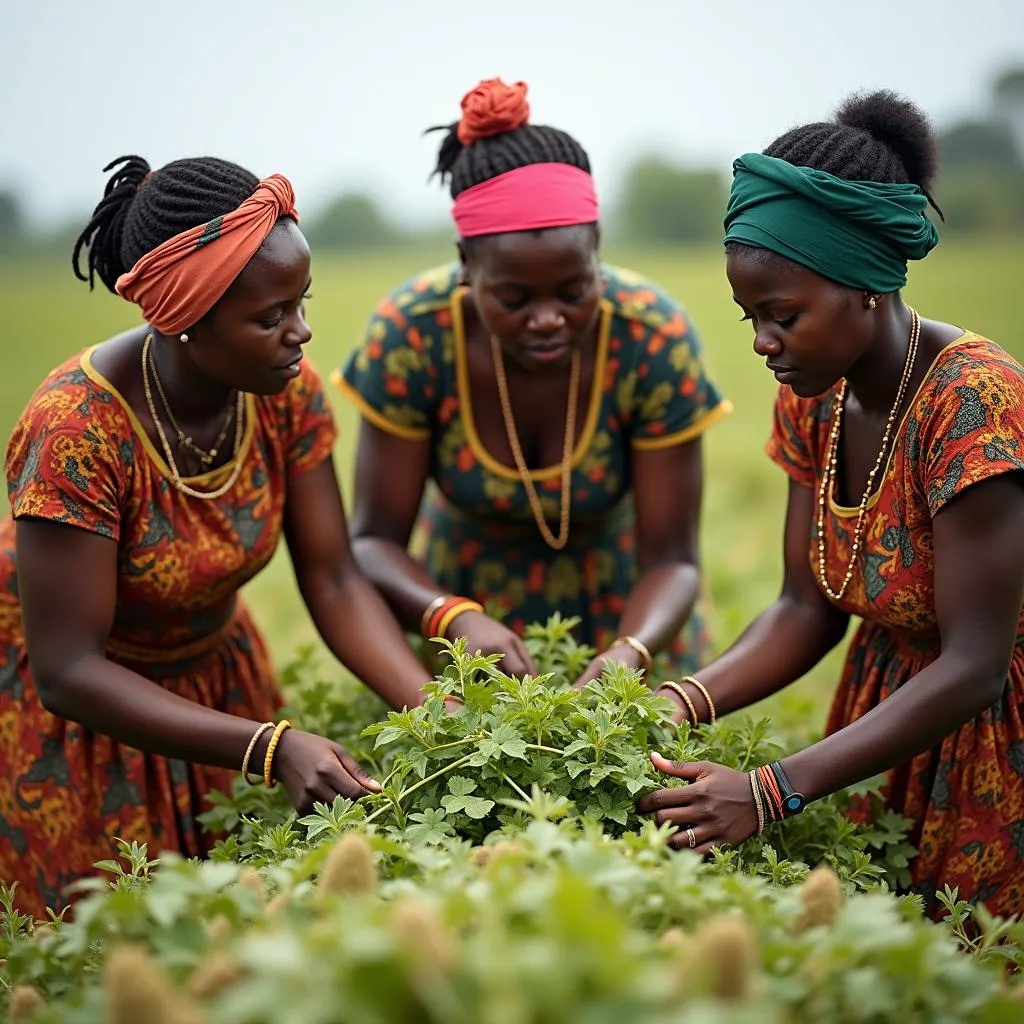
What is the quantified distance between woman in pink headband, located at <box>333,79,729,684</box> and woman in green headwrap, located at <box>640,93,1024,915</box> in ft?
2.58

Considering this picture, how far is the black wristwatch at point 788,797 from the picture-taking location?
9.46 feet

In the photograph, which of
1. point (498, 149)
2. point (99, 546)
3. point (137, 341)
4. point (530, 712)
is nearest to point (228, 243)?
point (137, 341)

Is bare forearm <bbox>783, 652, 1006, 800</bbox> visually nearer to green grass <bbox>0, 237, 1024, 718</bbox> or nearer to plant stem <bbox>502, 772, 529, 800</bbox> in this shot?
plant stem <bbox>502, 772, 529, 800</bbox>

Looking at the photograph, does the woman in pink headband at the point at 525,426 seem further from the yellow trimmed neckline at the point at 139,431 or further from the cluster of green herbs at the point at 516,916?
the cluster of green herbs at the point at 516,916

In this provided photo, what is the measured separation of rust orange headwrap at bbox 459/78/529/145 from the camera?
3.91 metres

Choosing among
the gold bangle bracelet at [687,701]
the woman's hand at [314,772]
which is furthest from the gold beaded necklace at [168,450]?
the gold bangle bracelet at [687,701]

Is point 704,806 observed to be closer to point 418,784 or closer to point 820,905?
point 418,784

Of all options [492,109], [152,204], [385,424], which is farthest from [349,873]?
[492,109]

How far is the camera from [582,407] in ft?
14.0

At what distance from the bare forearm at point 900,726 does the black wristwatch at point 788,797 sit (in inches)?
0.7

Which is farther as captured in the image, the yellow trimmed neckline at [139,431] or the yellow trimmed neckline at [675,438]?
the yellow trimmed neckline at [675,438]

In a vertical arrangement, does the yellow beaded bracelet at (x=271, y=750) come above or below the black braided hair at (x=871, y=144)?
below

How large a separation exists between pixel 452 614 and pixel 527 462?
0.75 meters

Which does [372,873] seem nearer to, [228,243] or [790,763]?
[790,763]
